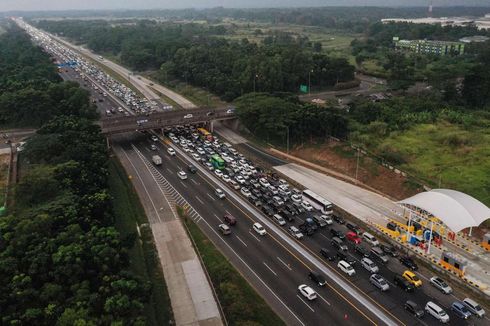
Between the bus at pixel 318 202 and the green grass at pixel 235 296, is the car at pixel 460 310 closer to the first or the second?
the green grass at pixel 235 296

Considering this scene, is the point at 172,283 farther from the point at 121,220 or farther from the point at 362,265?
the point at 362,265

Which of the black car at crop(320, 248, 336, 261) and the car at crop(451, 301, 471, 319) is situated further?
the black car at crop(320, 248, 336, 261)

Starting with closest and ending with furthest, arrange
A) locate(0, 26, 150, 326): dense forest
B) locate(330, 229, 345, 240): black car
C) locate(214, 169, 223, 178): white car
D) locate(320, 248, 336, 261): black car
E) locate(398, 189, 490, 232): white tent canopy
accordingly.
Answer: locate(0, 26, 150, 326): dense forest, locate(320, 248, 336, 261): black car, locate(398, 189, 490, 232): white tent canopy, locate(330, 229, 345, 240): black car, locate(214, 169, 223, 178): white car

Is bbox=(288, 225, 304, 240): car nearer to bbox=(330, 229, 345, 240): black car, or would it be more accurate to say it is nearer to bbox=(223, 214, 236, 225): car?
bbox=(330, 229, 345, 240): black car

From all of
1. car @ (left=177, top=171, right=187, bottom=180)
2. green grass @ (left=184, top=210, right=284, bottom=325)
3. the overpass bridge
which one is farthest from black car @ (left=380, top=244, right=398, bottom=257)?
the overpass bridge

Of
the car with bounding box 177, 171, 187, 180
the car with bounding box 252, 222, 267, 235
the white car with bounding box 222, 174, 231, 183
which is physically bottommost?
the car with bounding box 252, 222, 267, 235

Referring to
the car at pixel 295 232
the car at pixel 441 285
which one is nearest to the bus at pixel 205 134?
the car at pixel 295 232

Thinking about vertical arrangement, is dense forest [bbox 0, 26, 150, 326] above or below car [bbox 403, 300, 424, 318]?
above
